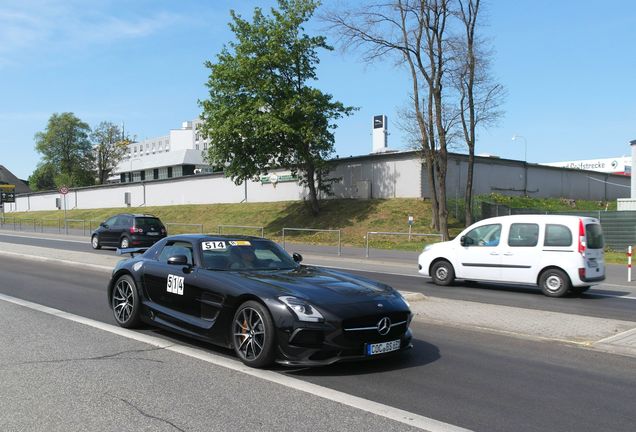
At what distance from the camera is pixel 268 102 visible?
32719 mm

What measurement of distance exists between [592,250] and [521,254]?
1.43 metres

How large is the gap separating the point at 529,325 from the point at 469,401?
11.8ft

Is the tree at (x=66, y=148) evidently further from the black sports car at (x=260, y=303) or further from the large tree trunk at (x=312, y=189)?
the black sports car at (x=260, y=303)

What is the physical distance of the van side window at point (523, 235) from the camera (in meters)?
12.5

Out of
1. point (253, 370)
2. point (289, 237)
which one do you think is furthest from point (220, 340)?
point (289, 237)

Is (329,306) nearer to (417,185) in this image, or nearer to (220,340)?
(220,340)

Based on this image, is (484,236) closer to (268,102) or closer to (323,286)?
(323,286)

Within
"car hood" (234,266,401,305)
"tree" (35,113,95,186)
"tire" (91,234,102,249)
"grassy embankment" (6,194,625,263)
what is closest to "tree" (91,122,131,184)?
"tree" (35,113,95,186)

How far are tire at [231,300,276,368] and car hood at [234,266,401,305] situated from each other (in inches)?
12.5

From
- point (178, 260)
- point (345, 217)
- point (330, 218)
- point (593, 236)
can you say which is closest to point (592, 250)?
point (593, 236)

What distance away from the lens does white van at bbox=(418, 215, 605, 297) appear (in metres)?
12.0

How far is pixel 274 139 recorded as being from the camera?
109 ft

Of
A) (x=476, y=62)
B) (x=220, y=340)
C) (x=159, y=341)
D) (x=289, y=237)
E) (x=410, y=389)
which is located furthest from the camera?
(x=289, y=237)

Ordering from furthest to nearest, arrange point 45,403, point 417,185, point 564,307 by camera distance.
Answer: point 417,185 → point 564,307 → point 45,403
